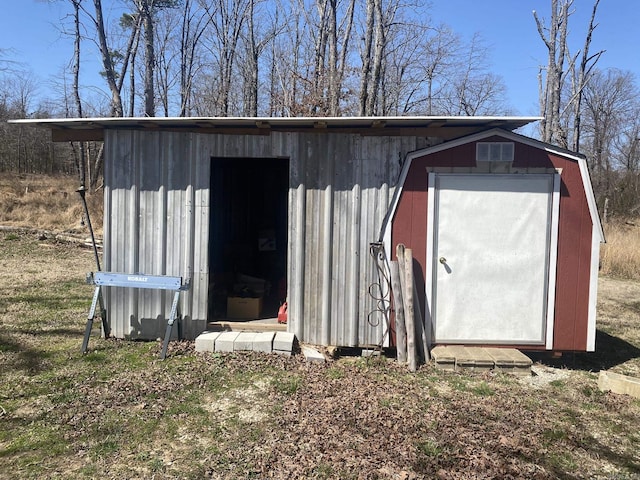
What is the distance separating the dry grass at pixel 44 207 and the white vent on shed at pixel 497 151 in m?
13.8

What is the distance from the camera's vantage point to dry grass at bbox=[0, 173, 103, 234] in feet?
50.4

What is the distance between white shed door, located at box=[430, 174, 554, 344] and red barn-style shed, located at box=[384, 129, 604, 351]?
1 cm

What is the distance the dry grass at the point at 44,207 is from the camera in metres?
15.4

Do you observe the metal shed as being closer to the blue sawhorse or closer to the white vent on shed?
the white vent on shed

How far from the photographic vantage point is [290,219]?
16.8 feet

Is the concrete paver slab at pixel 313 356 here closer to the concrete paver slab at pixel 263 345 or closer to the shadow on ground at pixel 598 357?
the concrete paver slab at pixel 263 345

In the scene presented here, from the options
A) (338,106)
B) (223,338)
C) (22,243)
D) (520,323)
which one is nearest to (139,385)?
(223,338)

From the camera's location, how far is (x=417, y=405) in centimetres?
379

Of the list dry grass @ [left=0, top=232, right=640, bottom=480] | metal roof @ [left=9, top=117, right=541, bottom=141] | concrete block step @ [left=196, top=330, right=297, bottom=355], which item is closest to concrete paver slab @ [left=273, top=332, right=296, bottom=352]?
concrete block step @ [left=196, top=330, right=297, bottom=355]

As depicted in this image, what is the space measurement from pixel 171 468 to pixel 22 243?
12.8 meters

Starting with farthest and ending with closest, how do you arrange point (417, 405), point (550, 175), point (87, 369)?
point (550, 175) < point (87, 369) < point (417, 405)

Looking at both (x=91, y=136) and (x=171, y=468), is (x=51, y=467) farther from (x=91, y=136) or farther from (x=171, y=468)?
(x=91, y=136)

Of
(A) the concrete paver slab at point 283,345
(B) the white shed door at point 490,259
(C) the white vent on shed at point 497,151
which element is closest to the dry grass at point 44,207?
(A) the concrete paver slab at point 283,345

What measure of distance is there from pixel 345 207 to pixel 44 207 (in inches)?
632
